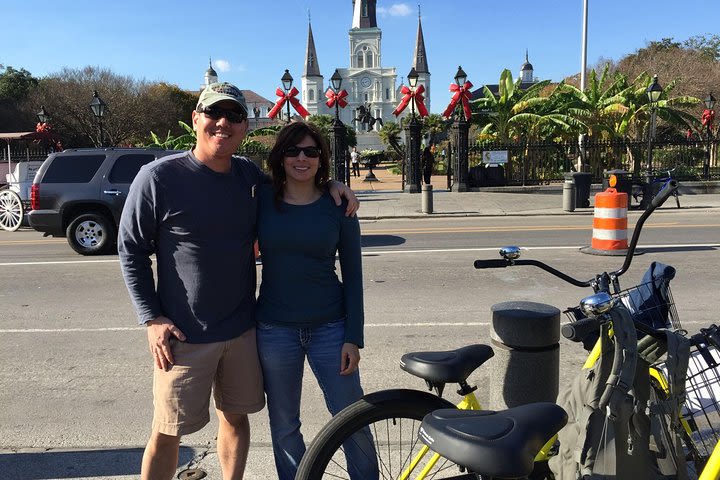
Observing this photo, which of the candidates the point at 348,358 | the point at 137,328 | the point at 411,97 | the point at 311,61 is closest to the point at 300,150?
the point at 348,358

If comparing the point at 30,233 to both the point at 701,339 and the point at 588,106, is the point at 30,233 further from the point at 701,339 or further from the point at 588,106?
the point at 588,106

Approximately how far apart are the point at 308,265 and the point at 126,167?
32.9 ft

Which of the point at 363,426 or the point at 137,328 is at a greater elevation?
the point at 363,426

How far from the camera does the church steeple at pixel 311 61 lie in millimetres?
134250

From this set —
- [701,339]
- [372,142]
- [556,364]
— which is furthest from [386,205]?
[372,142]

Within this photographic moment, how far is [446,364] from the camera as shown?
92.7 inches

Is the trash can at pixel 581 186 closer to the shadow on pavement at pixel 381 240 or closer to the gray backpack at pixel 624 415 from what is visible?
the shadow on pavement at pixel 381 240

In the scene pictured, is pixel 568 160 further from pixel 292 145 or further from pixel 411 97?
pixel 292 145

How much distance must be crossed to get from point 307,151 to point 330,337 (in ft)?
2.68

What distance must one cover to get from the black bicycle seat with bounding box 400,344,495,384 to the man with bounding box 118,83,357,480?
763 millimetres

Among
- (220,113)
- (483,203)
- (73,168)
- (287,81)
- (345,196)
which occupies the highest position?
(287,81)

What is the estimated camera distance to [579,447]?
1959mm

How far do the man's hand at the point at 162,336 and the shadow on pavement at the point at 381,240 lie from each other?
9.08 metres

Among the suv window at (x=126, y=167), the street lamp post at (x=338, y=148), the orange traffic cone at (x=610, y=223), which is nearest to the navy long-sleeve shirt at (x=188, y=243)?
the orange traffic cone at (x=610, y=223)
